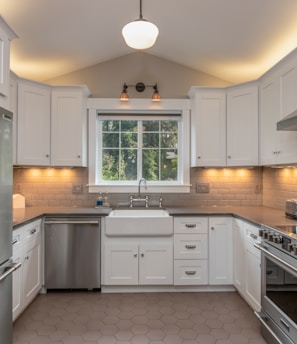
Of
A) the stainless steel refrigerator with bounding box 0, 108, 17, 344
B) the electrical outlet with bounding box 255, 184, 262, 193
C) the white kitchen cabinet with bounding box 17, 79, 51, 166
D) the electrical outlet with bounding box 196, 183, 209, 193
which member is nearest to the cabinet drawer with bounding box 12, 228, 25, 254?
the stainless steel refrigerator with bounding box 0, 108, 17, 344

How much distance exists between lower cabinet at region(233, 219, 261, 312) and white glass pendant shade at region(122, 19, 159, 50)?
1.74 m

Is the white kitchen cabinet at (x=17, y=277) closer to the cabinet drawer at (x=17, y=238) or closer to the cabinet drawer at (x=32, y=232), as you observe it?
the cabinet drawer at (x=17, y=238)

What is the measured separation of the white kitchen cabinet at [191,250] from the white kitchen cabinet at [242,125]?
0.89m

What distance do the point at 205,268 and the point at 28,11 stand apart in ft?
9.82

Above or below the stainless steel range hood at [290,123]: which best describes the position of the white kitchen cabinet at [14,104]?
above

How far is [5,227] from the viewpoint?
1.93 meters

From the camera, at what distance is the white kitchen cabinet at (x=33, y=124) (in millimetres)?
3246

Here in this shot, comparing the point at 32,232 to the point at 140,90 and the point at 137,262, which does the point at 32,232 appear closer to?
the point at 137,262

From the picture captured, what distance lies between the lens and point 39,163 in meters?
3.37

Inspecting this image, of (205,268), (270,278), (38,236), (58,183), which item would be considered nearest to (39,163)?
(58,183)

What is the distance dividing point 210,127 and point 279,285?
2005 millimetres

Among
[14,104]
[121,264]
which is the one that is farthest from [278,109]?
[14,104]

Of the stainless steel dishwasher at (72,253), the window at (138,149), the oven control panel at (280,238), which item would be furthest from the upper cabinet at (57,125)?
the oven control panel at (280,238)

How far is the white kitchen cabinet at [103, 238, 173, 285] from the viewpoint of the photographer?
10.2 ft
